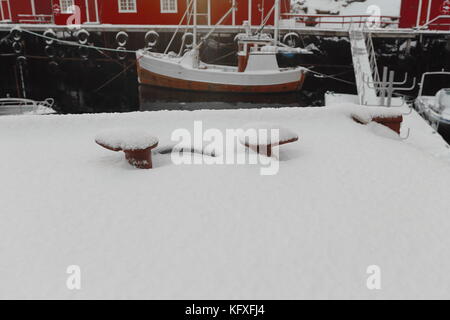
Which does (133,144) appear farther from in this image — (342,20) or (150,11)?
(342,20)

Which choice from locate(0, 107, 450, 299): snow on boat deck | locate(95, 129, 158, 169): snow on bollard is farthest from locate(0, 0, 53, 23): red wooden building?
locate(95, 129, 158, 169): snow on bollard

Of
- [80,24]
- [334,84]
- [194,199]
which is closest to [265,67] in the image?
[334,84]

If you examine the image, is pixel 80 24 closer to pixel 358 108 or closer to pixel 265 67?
pixel 265 67

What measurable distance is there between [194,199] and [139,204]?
51 cm

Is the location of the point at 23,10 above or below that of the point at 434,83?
above

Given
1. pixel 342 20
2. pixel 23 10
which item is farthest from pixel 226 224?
pixel 342 20

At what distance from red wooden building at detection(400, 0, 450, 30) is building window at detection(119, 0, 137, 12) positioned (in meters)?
16.9

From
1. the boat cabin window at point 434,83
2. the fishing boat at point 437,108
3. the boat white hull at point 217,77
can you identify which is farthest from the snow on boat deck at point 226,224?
the boat cabin window at point 434,83

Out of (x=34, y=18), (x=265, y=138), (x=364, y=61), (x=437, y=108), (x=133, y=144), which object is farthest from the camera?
(x=34, y=18)

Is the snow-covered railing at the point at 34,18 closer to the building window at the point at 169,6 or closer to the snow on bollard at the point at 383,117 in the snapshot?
the building window at the point at 169,6

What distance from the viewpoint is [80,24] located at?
1192 inches

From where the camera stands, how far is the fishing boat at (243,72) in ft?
74.3

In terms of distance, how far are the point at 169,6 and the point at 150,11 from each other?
132 cm

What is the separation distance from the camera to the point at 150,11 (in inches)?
1163
